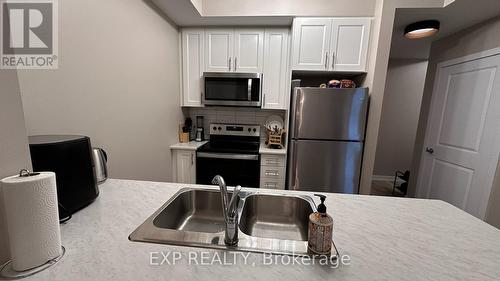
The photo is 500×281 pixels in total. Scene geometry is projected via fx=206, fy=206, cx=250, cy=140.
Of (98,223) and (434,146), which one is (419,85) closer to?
(434,146)

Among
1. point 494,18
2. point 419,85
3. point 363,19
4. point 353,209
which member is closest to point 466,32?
point 494,18

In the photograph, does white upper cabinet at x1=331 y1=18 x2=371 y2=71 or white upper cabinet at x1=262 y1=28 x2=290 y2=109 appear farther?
white upper cabinet at x1=262 y1=28 x2=290 y2=109

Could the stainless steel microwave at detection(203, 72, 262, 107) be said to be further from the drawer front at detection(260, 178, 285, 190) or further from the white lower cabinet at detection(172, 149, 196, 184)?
the drawer front at detection(260, 178, 285, 190)

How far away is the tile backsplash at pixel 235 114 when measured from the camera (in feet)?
9.34

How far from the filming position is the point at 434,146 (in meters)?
2.64

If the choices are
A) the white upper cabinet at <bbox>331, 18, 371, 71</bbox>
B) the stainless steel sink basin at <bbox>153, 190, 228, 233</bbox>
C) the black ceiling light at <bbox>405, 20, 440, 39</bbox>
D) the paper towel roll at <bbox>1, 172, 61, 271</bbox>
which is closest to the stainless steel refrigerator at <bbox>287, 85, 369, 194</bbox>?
the white upper cabinet at <bbox>331, 18, 371, 71</bbox>

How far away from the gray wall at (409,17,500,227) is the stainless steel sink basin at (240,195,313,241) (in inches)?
85.2

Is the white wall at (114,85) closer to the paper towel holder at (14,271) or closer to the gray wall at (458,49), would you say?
the paper towel holder at (14,271)

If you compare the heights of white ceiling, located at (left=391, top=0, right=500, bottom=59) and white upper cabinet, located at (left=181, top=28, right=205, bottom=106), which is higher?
white ceiling, located at (left=391, top=0, right=500, bottom=59)

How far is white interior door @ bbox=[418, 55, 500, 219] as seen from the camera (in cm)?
199

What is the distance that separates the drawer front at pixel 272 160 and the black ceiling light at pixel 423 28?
6.46 feet

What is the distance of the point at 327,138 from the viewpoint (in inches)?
83.1

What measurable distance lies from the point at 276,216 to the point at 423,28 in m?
2.52

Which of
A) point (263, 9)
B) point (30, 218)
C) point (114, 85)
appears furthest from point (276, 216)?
point (263, 9)
